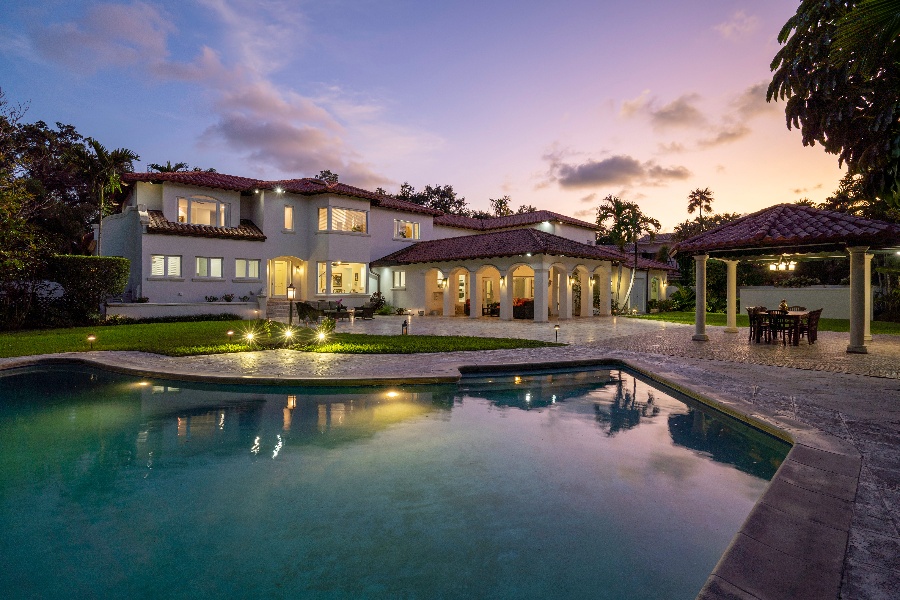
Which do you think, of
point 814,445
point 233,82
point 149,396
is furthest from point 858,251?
point 233,82

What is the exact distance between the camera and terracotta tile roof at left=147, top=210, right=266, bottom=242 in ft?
73.4

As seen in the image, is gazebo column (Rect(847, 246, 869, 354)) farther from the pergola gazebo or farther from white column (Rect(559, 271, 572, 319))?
white column (Rect(559, 271, 572, 319))

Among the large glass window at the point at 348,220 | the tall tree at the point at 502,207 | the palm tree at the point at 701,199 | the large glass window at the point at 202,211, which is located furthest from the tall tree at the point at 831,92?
the palm tree at the point at 701,199

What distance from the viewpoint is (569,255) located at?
2367cm

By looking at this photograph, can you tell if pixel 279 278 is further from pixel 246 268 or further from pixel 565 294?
pixel 565 294

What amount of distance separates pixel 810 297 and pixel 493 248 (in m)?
20.9

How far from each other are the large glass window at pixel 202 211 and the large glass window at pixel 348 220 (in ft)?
19.7

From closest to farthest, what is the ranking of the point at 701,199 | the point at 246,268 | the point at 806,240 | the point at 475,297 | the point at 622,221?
1. the point at 806,240
2. the point at 246,268
3. the point at 475,297
4. the point at 622,221
5. the point at 701,199

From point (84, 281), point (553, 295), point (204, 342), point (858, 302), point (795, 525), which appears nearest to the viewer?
point (795, 525)

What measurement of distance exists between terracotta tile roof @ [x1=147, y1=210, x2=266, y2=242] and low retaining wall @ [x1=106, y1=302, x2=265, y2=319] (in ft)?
12.5

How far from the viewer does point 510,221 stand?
35625mm

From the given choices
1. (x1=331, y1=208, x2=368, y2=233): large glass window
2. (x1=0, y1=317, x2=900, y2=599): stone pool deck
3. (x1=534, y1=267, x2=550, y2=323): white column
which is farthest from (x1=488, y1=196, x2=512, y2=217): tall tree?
(x1=0, y1=317, x2=900, y2=599): stone pool deck

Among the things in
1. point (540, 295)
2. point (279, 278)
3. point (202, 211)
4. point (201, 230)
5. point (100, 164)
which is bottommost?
point (540, 295)

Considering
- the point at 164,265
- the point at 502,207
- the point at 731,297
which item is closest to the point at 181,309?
the point at 164,265
